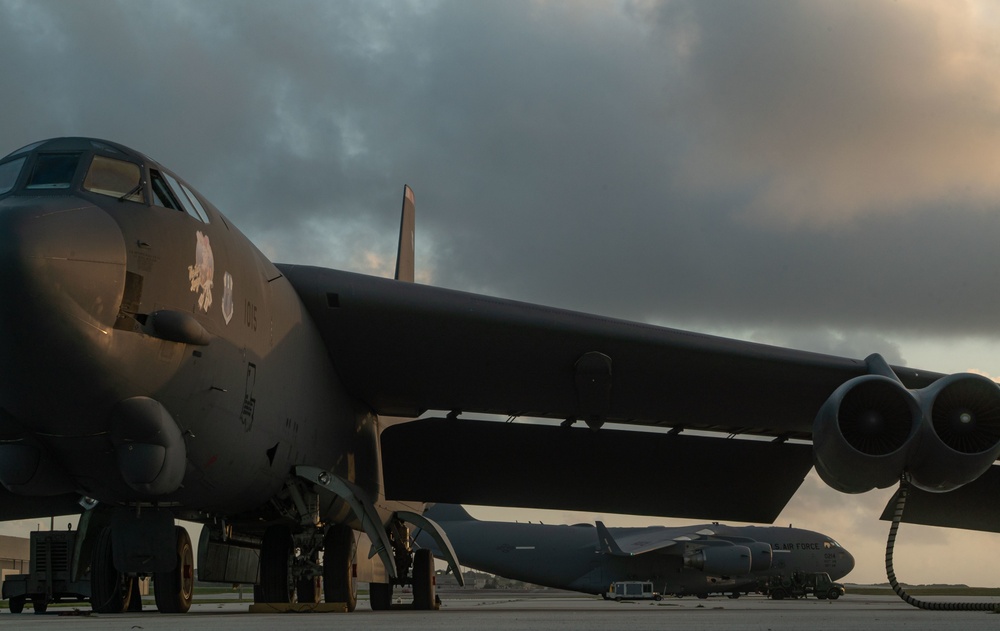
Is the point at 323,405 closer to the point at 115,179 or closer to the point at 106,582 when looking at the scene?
the point at 106,582

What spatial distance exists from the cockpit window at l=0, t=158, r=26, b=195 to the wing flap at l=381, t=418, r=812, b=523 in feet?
21.0

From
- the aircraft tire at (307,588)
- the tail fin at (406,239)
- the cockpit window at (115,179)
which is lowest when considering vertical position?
the aircraft tire at (307,588)

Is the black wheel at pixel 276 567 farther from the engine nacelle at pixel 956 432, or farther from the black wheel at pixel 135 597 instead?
the engine nacelle at pixel 956 432

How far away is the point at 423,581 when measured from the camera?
1286 centimetres

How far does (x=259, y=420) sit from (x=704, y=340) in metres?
4.60

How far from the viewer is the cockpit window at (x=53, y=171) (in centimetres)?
696

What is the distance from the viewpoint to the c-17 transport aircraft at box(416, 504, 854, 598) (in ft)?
117

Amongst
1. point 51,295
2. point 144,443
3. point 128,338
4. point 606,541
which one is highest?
point 51,295

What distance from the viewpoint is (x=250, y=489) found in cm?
860

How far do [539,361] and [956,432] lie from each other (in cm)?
407

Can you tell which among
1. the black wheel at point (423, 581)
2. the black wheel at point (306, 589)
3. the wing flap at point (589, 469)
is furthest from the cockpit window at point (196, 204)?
the black wheel at point (423, 581)

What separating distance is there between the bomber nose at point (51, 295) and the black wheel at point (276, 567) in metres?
3.75

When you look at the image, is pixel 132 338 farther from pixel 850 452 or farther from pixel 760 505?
pixel 760 505

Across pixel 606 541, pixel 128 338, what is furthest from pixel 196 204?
pixel 606 541
